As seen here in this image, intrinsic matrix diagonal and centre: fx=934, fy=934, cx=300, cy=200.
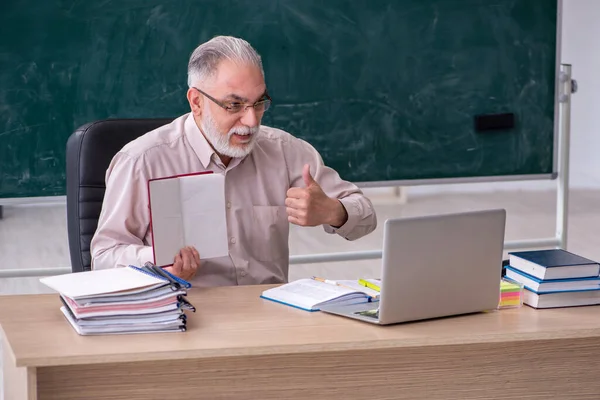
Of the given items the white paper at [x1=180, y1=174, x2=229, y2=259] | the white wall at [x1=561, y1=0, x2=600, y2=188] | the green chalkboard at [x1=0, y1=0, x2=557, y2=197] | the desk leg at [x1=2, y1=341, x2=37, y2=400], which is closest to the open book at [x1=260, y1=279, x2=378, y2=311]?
the white paper at [x1=180, y1=174, x2=229, y2=259]

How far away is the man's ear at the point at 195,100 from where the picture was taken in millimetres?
2326

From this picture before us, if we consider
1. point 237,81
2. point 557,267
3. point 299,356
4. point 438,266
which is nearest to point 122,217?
point 237,81

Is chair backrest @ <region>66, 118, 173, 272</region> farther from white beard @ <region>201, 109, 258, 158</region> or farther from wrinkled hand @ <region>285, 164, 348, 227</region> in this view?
wrinkled hand @ <region>285, 164, 348, 227</region>

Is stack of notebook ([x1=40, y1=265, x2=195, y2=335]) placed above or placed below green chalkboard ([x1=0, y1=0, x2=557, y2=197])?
below

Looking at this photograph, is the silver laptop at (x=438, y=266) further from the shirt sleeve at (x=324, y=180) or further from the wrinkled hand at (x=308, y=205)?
the shirt sleeve at (x=324, y=180)

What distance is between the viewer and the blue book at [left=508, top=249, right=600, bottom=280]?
1.90m

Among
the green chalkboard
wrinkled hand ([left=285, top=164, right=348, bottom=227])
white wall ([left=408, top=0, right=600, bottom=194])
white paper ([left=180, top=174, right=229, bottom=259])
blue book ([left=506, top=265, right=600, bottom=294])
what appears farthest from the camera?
white wall ([left=408, top=0, right=600, bottom=194])

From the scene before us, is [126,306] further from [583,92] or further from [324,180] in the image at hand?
[583,92]

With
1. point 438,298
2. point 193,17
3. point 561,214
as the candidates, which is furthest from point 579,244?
point 438,298

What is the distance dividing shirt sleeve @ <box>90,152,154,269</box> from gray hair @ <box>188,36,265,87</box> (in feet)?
0.91

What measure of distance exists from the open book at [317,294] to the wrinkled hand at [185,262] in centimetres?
17

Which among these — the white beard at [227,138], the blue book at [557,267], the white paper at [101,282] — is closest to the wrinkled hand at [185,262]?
the white paper at [101,282]

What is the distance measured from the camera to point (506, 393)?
1.86m

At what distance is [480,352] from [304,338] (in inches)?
15.0
